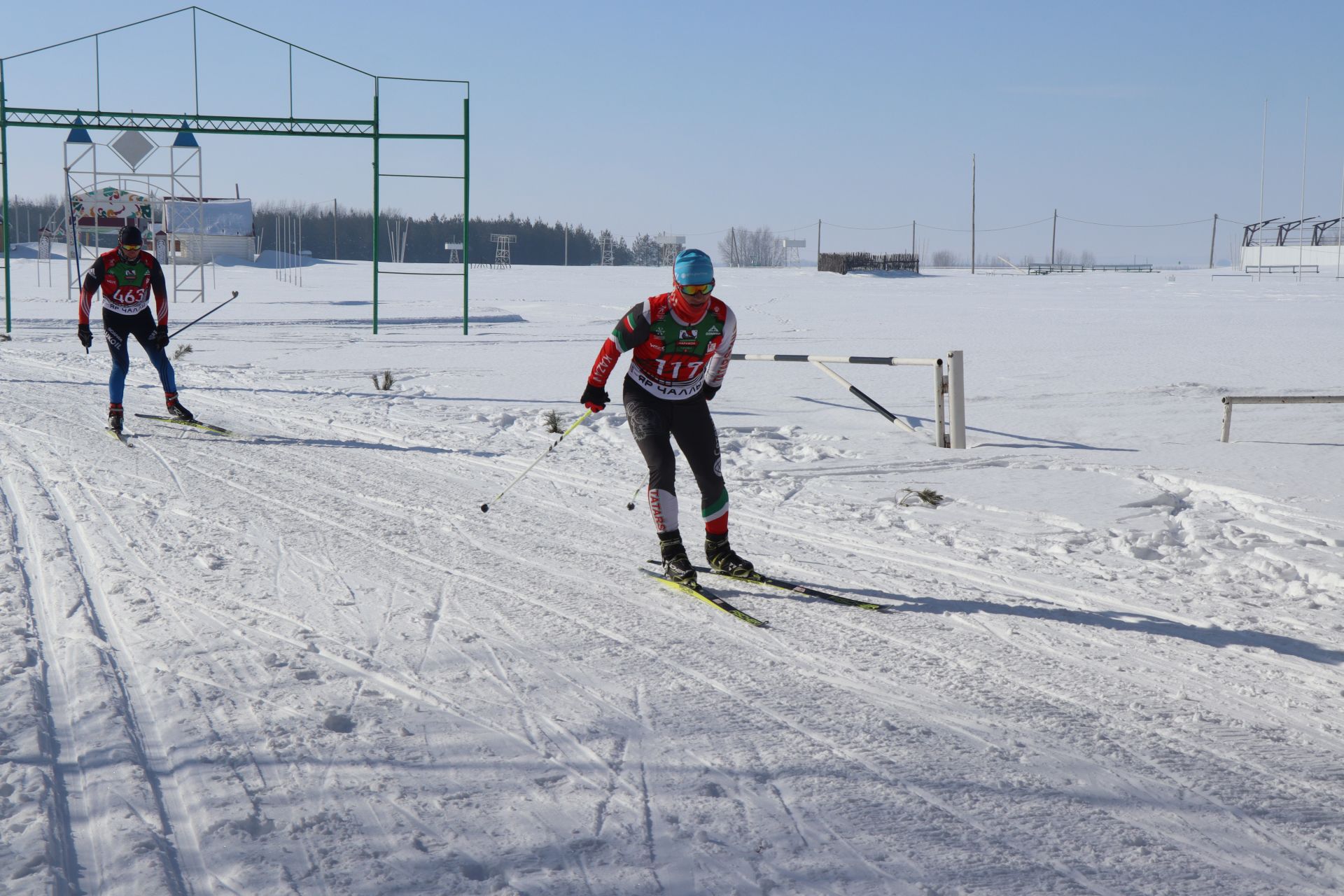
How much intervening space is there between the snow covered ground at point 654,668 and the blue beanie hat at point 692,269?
157 cm

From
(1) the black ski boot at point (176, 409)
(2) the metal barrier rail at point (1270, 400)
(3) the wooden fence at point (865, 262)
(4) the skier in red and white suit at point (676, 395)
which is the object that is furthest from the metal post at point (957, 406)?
(3) the wooden fence at point (865, 262)

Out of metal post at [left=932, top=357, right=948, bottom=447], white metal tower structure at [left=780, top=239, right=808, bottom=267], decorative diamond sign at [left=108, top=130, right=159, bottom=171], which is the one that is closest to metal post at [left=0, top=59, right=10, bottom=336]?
decorative diamond sign at [left=108, top=130, right=159, bottom=171]

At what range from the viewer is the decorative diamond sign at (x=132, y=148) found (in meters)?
24.4

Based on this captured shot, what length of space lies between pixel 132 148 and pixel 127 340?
17513 millimetres

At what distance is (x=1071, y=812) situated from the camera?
3.06 m

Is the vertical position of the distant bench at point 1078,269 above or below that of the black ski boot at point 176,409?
above

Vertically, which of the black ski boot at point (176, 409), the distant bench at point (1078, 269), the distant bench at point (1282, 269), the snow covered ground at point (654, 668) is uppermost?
the distant bench at point (1078, 269)

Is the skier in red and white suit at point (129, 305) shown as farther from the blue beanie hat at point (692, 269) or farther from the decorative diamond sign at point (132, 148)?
the decorative diamond sign at point (132, 148)

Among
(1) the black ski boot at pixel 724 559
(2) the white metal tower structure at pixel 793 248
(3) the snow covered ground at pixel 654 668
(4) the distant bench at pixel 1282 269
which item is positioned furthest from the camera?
(2) the white metal tower structure at pixel 793 248

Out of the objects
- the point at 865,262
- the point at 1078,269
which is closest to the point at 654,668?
the point at 865,262

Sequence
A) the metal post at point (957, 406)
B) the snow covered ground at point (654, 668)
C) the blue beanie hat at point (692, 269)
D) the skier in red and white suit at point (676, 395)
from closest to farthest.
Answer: the snow covered ground at point (654, 668), the blue beanie hat at point (692, 269), the skier in red and white suit at point (676, 395), the metal post at point (957, 406)

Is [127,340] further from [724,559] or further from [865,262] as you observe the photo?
[865,262]

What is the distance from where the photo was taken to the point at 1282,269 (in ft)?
179

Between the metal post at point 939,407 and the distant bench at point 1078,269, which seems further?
the distant bench at point 1078,269
